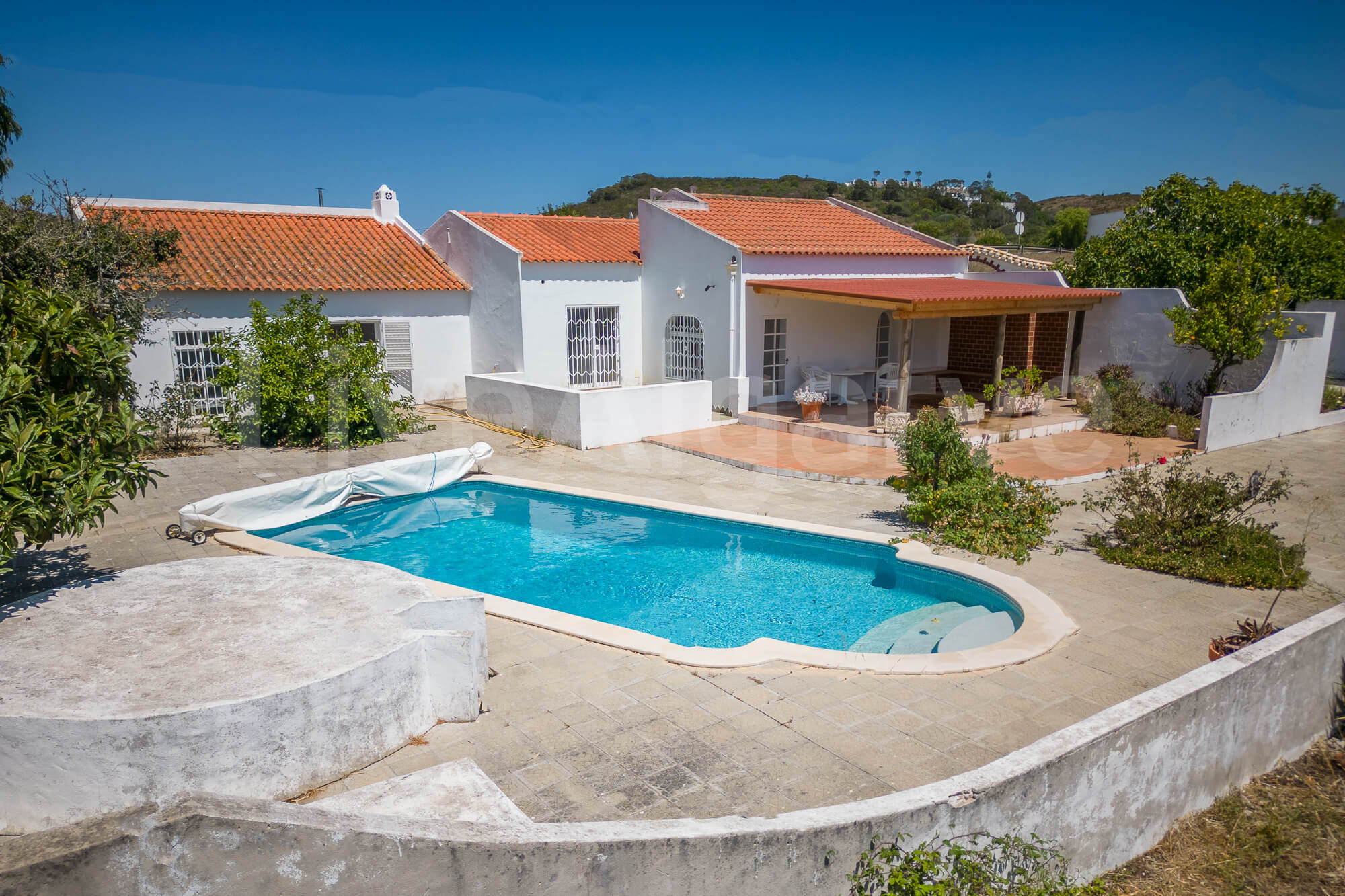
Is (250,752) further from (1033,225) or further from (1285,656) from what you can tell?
(1033,225)

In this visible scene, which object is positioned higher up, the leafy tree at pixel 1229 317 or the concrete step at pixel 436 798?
the leafy tree at pixel 1229 317

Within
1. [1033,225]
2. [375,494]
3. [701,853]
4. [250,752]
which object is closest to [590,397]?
[375,494]

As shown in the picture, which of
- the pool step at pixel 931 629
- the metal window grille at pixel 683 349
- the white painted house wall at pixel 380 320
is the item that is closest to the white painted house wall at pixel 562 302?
the metal window grille at pixel 683 349

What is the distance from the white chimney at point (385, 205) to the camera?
22.4 m

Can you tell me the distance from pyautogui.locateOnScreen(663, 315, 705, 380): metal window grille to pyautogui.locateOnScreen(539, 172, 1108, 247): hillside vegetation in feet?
121

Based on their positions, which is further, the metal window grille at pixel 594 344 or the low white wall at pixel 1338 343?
the low white wall at pixel 1338 343

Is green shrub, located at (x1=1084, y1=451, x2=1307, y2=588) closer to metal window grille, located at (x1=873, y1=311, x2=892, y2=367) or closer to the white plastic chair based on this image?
the white plastic chair

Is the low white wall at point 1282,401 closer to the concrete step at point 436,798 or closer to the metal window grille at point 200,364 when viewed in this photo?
the concrete step at point 436,798

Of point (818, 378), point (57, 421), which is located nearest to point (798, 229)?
point (818, 378)

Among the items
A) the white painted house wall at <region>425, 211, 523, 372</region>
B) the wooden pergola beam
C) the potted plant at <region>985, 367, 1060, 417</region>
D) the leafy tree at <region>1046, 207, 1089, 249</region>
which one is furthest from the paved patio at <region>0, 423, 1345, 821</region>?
the leafy tree at <region>1046, 207, 1089, 249</region>

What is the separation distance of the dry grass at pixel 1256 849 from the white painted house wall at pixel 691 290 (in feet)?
42.6

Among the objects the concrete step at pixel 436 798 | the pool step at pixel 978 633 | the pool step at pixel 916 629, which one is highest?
the concrete step at pixel 436 798

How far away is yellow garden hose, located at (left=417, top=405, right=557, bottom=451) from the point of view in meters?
16.2

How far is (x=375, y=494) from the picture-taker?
13.0 meters
